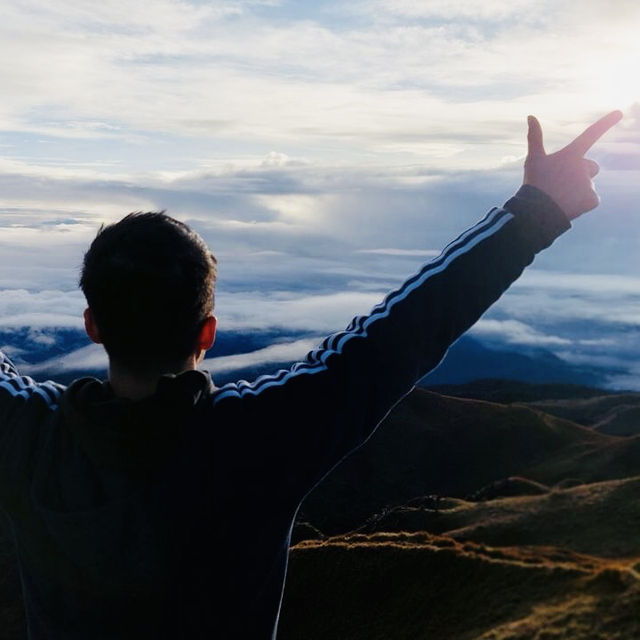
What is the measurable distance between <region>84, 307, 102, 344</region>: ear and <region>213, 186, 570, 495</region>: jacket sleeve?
51 centimetres

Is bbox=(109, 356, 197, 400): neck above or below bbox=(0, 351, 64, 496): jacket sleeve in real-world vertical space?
above

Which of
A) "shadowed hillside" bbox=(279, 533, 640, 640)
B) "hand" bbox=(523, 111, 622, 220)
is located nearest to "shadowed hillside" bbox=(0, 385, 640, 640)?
"shadowed hillside" bbox=(279, 533, 640, 640)

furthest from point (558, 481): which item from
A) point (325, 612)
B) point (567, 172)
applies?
point (567, 172)

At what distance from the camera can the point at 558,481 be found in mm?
72000

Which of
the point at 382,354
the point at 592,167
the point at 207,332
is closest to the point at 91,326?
the point at 207,332

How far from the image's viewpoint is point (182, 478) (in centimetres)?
289

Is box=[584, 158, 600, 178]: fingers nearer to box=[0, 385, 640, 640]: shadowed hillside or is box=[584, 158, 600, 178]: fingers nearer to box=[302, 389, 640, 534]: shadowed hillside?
box=[0, 385, 640, 640]: shadowed hillside

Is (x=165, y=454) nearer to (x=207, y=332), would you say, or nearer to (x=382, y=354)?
(x=207, y=332)

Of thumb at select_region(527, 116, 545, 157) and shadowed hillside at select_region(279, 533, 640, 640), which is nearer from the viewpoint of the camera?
thumb at select_region(527, 116, 545, 157)

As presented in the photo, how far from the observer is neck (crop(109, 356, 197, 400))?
300cm

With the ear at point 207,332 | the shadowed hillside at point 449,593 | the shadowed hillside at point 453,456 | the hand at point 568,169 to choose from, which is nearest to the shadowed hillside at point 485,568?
the shadowed hillside at point 449,593

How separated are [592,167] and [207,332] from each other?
1.78 meters

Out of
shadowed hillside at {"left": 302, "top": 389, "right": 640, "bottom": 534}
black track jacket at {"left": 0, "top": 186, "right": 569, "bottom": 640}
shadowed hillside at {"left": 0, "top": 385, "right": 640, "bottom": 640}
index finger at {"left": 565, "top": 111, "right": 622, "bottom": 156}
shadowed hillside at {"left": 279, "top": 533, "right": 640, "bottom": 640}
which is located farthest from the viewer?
shadowed hillside at {"left": 302, "top": 389, "right": 640, "bottom": 534}

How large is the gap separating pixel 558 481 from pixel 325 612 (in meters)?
47.1
